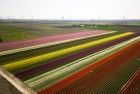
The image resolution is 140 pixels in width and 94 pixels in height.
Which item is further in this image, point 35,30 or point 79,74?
point 35,30

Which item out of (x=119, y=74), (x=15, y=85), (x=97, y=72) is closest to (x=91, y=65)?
(x=97, y=72)

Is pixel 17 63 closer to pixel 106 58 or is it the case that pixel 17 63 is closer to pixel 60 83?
pixel 60 83

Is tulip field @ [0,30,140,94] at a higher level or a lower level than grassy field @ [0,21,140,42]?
lower

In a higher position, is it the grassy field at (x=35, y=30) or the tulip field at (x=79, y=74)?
the grassy field at (x=35, y=30)

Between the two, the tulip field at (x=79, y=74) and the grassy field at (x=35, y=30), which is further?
the grassy field at (x=35, y=30)

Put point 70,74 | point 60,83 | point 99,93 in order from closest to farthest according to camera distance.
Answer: point 99,93
point 60,83
point 70,74

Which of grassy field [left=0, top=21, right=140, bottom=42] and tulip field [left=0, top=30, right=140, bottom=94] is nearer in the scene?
tulip field [left=0, top=30, right=140, bottom=94]

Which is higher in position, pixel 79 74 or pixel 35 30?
pixel 35 30

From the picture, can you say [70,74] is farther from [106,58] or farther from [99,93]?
[106,58]

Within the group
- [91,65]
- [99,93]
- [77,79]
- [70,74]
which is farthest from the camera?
[91,65]

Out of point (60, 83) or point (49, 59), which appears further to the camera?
point (49, 59)

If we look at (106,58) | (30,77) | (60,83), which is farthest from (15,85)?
(106,58)
